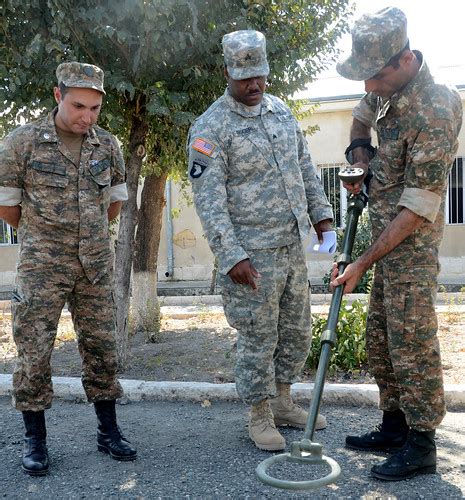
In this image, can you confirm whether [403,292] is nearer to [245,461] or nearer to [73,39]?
[245,461]

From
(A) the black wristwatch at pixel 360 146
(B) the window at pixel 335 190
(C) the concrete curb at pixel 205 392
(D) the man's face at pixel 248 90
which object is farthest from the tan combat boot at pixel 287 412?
(B) the window at pixel 335 190

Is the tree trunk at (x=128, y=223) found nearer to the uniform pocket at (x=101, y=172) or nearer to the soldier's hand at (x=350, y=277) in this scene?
the uniform pocket at (x=101, y=172)

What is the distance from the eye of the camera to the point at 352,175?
3457 millimetres

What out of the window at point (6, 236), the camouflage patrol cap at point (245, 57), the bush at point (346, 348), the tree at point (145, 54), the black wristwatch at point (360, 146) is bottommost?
the bush at point (346, 348)

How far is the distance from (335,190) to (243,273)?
10956 millimetres

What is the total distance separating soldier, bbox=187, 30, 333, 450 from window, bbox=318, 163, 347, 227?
33.7 feet

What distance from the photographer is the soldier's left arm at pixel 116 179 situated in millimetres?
3932

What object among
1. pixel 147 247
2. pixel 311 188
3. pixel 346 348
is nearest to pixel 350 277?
pixel 311 188

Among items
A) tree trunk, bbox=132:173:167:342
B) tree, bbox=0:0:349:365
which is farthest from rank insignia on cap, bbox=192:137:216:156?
tree trunk, bbox=132:173:167:342

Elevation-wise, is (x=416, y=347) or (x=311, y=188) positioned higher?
(x=311, y=188)

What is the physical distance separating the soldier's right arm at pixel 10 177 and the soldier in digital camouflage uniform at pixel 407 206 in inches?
67.4

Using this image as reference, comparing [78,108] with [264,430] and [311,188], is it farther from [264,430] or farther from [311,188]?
[264,430]

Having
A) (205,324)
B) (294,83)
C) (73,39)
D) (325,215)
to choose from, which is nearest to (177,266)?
(205,324)

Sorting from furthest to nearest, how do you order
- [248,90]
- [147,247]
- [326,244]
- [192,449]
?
[147,247] < [326,244] < [192,449] < [248,90]
